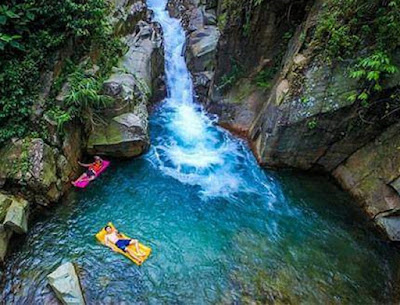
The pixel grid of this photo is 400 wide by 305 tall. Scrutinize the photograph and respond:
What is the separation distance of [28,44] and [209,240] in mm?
6410

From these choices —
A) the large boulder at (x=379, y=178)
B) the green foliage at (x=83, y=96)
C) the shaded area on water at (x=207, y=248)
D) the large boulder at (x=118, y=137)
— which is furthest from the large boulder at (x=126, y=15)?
the large boulder at (x=379, y=178)

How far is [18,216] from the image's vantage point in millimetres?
6145

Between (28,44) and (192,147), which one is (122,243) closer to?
(192,147)

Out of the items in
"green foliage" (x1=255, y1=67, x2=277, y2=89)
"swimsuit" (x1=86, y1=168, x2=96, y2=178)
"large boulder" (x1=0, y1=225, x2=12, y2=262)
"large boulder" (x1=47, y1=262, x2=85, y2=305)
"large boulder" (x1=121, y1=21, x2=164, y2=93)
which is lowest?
"large boulder" (x1=47, y1=262, x2=85, y2=305)

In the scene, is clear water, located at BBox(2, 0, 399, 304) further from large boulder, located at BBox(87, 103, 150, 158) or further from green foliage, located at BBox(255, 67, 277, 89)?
green foliage, located at BBox(255, 67, 277, 89)

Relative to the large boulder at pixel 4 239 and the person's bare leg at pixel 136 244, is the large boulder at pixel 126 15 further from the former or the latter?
the person's bare leg at pixel 136 244

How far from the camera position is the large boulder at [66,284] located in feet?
16.9

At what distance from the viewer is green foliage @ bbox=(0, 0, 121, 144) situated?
22.0ft

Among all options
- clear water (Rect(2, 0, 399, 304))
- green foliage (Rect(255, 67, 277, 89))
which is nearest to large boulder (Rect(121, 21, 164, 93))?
clear water (Rect(2, 0, 399, 304))

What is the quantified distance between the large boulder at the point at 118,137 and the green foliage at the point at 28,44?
1.32 metres

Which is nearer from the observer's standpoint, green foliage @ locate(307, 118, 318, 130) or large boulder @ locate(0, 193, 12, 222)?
large boulder @ locate(0, 193, 12, 222)

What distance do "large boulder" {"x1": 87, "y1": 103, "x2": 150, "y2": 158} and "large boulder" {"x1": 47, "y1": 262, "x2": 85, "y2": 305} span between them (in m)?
3.61

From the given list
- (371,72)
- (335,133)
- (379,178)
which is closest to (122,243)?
(335,133)

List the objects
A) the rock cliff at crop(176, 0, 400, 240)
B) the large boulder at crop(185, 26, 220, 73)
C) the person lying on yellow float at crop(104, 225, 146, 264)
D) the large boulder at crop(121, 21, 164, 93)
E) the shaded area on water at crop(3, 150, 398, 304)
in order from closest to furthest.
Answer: the shaded area on water at crop(3, 150, 398, 304)
the person lying on yellow float at crop(104, 225, 146, 264)
the rock cliff at crop(176, 0, 400, 240)
the large boulder at crop(121, 21, 164, 93)
the large boulder at crop(185, 26, 220, 73)
